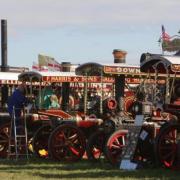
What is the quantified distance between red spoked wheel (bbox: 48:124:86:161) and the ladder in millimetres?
1173

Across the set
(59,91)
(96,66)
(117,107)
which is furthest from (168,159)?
(59,91)

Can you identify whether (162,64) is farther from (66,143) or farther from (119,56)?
(119,56)

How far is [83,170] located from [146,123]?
5.02ft

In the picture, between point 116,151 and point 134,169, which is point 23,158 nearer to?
point 116,151

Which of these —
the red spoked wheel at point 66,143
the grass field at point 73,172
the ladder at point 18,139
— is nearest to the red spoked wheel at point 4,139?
the ladder at point 18,139

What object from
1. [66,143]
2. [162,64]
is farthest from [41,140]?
[162,64]

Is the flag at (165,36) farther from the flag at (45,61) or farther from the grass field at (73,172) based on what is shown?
the grass field at (73,172)

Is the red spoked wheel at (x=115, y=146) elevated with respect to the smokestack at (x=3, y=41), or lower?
lower

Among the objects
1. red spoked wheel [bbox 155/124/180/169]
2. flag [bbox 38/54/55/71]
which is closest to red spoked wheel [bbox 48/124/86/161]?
red spoked wheel [bbox 155/124/180/169]

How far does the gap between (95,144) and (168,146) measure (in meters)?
2.30

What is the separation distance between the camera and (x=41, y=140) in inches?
563

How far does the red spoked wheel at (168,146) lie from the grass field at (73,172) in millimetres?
205

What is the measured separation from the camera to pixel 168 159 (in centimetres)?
1121

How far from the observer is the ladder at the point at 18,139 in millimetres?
14055
